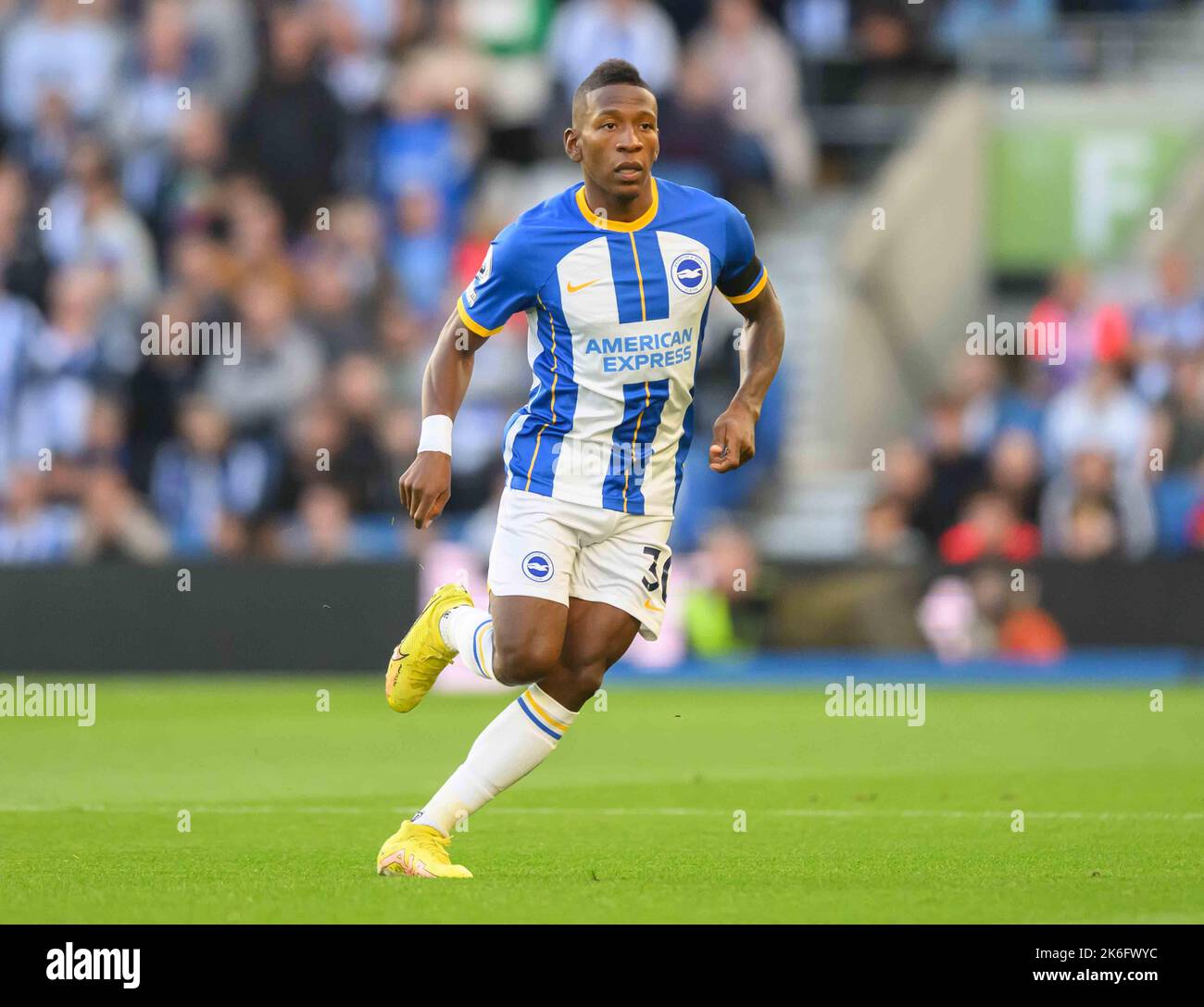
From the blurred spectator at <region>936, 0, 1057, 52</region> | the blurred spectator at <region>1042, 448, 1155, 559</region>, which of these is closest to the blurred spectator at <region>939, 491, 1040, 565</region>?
the blurred spectator at <region>1042, 448, 1155, 559</region>

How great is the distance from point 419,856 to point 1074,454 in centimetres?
1060

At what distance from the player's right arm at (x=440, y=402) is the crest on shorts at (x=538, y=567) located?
0.33 metres

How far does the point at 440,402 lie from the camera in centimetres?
726

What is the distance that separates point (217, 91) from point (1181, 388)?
27.6ft

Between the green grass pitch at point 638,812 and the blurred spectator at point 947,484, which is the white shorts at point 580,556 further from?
the blurred spectator at point 947,484

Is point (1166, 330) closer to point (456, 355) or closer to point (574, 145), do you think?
point (574, 145)

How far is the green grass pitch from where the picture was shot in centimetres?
651

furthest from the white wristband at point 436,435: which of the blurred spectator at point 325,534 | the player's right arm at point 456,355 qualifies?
the blurred spectator at point 325,534

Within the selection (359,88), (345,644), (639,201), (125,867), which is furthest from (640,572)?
(359,88)

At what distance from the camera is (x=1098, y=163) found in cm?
1998

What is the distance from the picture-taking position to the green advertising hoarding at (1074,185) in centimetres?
1984

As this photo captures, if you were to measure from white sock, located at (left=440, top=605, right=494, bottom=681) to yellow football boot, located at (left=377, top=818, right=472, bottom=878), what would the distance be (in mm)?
543

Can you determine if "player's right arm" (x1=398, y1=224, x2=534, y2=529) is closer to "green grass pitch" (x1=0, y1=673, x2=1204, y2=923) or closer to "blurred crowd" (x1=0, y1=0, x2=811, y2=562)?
"green grass pitch" (x1=0, y1=673, x2=1204, y2=923)
